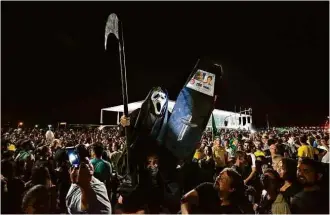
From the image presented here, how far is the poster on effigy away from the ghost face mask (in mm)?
523

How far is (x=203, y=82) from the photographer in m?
5.12

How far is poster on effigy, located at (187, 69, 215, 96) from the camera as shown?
5.05 metres

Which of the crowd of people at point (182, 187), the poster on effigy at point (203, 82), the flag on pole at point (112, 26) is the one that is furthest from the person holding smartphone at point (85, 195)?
the poster on effigy at point (203, 82)

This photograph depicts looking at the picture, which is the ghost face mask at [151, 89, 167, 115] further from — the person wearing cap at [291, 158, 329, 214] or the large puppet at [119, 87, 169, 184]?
the person wearing cap at [291, 158, 329, 214]

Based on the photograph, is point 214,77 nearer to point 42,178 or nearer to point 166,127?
point 166,127

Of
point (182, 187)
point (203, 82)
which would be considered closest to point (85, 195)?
point (203, 82)

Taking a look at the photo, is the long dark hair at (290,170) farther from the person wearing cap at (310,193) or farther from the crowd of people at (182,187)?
the person wearing cap at (310,193)

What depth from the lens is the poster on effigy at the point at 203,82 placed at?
505 cm

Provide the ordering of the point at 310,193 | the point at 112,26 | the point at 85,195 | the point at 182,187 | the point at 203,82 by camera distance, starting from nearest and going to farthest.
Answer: the point at 85,195 < the point at 310,193 < the point at 112,26 < the point at 203,82 < the point at 182,187

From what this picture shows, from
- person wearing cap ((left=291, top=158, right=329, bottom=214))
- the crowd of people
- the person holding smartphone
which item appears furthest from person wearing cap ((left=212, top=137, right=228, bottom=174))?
the person holding smartphone

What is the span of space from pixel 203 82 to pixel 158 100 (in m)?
0.86

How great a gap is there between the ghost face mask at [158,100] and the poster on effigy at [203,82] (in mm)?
523

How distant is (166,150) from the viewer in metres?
5.16

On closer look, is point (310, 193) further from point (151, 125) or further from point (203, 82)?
point (151, 125)
